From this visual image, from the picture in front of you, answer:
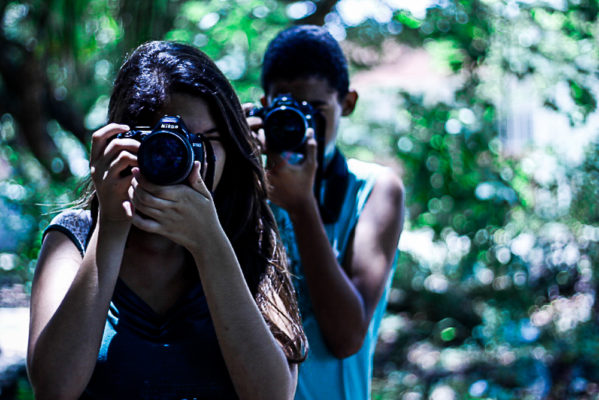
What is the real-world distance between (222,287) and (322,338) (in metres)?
0.46

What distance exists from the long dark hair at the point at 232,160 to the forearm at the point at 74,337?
0.67 feet

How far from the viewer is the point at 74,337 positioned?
1.19m

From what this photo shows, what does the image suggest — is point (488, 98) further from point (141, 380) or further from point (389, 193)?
point (141, 380)

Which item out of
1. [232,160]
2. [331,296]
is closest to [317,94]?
[232,160]

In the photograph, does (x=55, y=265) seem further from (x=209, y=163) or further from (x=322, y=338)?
(x=322, y=338)

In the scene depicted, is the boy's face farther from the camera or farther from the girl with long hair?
the camera

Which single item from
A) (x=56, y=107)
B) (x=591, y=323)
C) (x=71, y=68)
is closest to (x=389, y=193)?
(x=71, y=68)

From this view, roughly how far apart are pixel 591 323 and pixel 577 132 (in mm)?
1219

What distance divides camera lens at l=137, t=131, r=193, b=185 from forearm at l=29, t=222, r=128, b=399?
18 centimetres

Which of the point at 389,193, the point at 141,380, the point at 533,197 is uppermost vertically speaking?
the point at 141,380

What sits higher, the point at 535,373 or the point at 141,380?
the point at 141,380

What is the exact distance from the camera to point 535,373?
4.27 m

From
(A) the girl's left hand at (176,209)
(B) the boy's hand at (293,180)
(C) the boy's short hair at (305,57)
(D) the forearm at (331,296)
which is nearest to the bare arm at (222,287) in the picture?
(A) the girl's left hand at (176,209)

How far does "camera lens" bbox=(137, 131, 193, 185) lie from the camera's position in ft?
4.06
